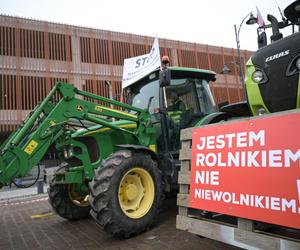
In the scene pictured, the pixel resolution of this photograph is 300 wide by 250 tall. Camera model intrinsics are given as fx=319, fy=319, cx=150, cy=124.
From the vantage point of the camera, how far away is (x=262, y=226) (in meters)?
2.80

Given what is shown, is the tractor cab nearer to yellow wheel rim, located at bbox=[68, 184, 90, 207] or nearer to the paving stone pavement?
the paving stone pavement

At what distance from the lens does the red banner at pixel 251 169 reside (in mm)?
2457

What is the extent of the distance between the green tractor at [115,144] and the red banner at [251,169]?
1793 mm

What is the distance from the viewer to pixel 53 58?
25.7 m

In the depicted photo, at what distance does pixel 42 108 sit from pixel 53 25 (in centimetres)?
2295

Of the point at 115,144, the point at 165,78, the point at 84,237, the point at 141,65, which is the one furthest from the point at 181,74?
the point at 84,237

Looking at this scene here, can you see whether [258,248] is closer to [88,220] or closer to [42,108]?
[42,108]

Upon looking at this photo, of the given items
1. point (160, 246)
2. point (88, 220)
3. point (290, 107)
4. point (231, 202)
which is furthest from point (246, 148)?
point (88, 220)

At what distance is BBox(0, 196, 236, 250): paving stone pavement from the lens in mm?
4273

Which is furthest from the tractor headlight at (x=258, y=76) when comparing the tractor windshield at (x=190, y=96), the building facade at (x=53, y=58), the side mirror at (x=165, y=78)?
the building facade at (x=53, y=58)

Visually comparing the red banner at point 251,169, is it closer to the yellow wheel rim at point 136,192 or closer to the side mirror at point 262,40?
the yellow wheel rim at point 136,192

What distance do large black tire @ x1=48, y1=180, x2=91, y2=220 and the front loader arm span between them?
1313 mm

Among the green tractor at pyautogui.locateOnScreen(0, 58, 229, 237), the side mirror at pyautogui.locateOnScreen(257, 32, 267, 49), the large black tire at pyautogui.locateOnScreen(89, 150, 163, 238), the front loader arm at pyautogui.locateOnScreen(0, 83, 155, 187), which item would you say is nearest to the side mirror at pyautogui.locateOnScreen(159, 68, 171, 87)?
the green tractor at pyautogui.locateOnScreen(0, 58, 229, 237)

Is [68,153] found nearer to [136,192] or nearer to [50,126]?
[50,126]
